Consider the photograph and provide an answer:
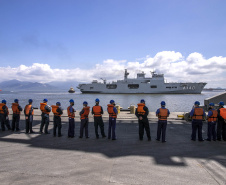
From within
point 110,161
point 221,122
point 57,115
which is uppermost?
point 57,115

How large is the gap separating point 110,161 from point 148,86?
7776 cm

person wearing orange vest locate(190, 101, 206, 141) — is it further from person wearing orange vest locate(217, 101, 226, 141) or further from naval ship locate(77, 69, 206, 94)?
naval ship locate(77, 69, 206, 94)

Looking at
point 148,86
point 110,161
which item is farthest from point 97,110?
point 148,86

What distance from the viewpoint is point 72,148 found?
6.46m

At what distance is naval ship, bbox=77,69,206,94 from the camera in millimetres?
80625

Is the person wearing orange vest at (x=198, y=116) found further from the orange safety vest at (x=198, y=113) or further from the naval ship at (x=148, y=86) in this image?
the naval ship at (x=148, y=86)

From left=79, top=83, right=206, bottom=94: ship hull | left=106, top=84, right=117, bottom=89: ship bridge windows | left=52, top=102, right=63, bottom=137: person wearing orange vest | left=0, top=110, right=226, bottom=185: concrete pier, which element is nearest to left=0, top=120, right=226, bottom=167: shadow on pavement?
left=0, top=110, right=226, bottom=185: concrete pier

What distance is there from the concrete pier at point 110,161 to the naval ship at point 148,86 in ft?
246

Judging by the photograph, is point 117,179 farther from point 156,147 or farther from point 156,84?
point 156,84

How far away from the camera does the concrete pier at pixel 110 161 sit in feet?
13.3

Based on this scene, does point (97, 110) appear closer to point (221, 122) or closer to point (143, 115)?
point (143, 115)

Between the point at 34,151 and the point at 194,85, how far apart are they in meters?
85.9

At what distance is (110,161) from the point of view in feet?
16.9

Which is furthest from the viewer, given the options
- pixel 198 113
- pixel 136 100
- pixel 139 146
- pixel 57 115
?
pixel 136 100
